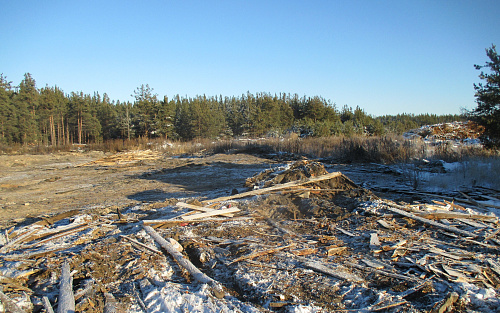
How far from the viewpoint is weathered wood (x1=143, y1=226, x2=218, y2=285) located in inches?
116

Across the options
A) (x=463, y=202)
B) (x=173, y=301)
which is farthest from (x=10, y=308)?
(x=463, y=202)

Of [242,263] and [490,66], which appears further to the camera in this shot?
[490,66]

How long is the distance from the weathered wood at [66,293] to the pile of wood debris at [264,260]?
0.02 meters

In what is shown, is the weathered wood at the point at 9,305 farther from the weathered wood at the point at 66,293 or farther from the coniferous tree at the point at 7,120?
the coniferous tree at the point at 7,120

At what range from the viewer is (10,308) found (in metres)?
2.33

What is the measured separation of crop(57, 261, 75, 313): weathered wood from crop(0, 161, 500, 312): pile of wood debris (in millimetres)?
18

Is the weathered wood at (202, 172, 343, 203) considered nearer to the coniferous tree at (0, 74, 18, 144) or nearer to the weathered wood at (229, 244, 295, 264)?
the weathered wood at (229, 244, 295, 264)

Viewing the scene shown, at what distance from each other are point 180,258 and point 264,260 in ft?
3.47

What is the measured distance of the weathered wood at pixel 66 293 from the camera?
94.1 inches

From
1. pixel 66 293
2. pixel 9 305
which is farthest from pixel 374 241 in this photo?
pixel 9 305

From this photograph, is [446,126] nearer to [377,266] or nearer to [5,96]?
[377,266]

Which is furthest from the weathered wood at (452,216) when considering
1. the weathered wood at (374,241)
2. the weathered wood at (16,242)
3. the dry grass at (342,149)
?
the dry grass at (342,149)

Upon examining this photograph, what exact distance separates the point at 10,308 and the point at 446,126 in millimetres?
32773

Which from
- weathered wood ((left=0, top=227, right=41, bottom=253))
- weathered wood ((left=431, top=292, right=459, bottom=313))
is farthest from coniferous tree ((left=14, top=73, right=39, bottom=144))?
weathered wood ((left=431, top=292, right=459, bottom=313))
